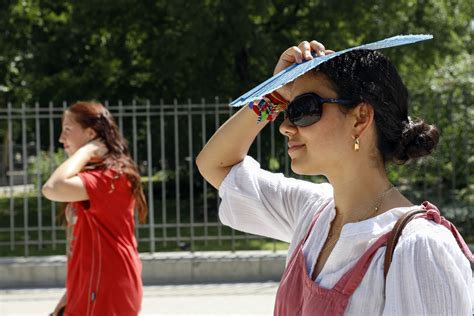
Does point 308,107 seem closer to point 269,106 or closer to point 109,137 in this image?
point 269,106

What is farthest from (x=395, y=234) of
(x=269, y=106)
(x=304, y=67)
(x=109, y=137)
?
(x=109, y=137)

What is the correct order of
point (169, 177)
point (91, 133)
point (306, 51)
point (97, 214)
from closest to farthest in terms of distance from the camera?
1. point (306, 51)
2. point (97, 214)
3. point (91, 133)
4. point (169, 177)

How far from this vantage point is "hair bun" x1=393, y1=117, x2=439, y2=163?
1.92 metres

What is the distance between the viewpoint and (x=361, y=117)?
1.89 m

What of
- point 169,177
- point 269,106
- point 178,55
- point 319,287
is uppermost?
point 178,55

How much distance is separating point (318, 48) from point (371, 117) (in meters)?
0.32

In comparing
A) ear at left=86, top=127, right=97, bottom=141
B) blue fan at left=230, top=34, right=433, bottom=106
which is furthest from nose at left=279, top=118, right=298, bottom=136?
ear at left=86, top=127, right=97, bottom=141

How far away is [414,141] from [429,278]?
45cm

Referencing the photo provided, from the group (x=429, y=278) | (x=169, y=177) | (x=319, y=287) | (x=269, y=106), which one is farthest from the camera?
(x=169, y=177)

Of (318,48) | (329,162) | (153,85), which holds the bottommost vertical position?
(329,162)

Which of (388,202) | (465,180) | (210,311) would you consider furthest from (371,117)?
(465,180)

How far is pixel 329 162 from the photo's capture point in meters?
1.93

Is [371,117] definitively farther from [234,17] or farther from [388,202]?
[234,17]

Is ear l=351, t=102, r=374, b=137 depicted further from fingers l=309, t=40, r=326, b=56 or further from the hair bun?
fingers l=309, t=40, r=326, b=56
